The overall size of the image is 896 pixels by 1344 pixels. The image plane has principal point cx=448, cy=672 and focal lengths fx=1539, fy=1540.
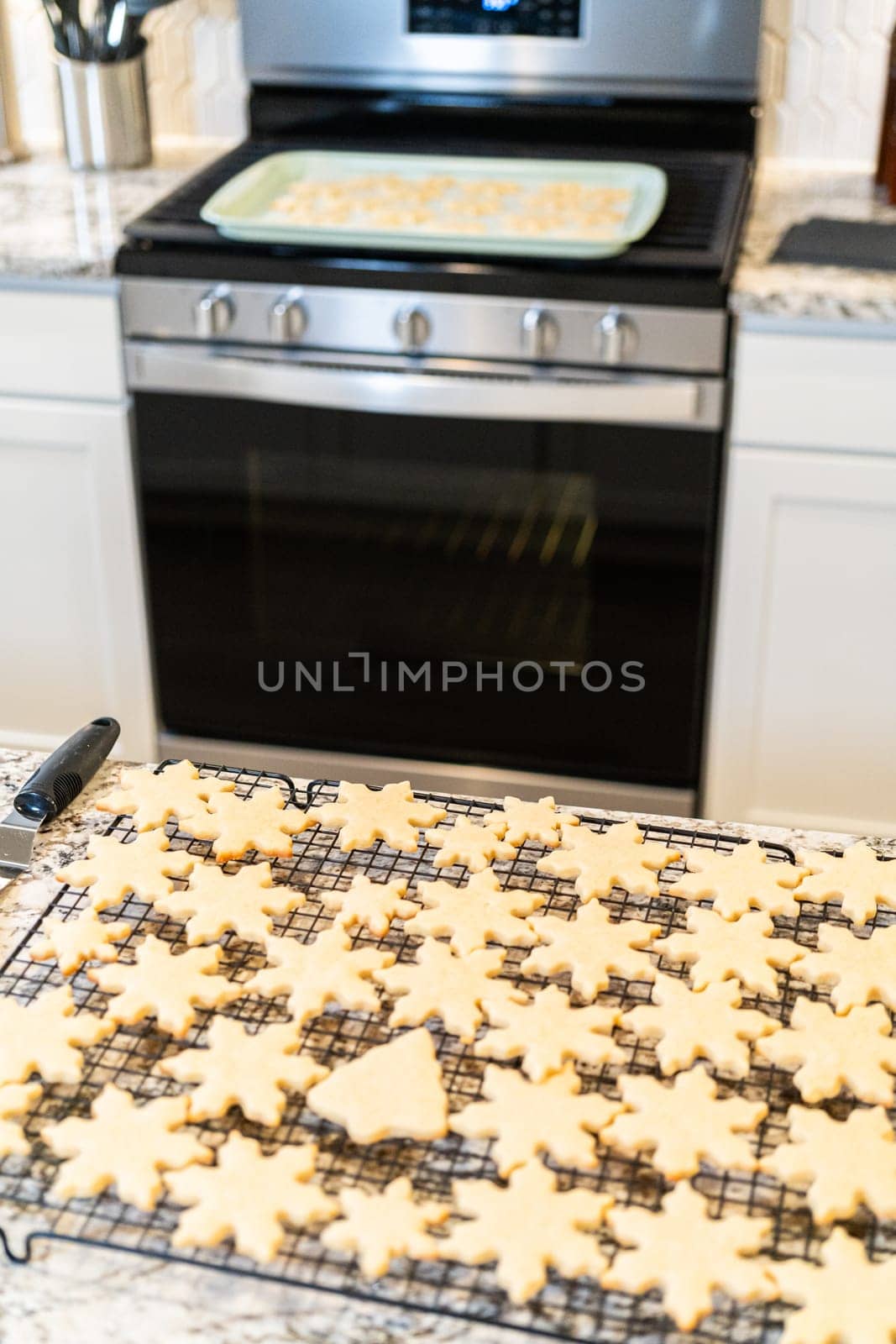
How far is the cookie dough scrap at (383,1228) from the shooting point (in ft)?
2.68

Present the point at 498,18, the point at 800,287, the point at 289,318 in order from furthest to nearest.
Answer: the point at 498,18 → the point at 289,318 → the point at 800,287

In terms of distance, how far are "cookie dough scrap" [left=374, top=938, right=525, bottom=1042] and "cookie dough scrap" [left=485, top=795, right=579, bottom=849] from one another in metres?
0.14

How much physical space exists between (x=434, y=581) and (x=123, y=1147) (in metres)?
1.53

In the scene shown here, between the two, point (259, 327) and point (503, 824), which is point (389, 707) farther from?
point (503, 824)

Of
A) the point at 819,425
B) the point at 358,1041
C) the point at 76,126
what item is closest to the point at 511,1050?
the point at 358,1041

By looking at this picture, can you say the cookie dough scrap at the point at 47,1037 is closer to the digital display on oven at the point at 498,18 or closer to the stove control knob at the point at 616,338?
the stove control knob at the point at 616,338

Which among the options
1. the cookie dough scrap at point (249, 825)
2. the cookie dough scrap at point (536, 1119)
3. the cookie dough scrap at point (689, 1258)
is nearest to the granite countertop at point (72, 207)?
the cookie dough scrap at point (249, 825)

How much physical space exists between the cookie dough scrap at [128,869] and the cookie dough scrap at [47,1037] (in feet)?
0.35

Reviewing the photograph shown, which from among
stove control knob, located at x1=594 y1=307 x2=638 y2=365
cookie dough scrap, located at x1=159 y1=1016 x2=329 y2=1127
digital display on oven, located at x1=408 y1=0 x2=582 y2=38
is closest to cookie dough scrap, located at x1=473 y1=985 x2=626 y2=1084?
cookie dough scrap, located at x1=159 y1=1016 x2=329 y2=1127

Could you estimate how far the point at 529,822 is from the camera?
119 cm

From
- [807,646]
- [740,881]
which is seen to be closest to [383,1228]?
[740,881]

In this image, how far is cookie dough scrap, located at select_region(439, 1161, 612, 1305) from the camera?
2.66 feet

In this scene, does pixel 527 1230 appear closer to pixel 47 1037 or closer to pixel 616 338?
pixel 47 1037

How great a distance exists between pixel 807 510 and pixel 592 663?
397 mm
